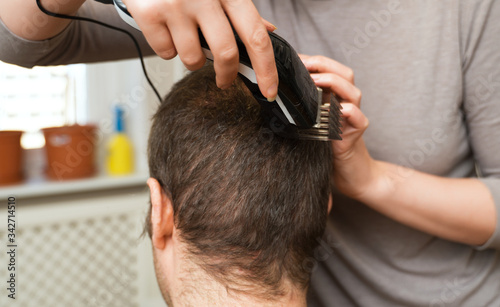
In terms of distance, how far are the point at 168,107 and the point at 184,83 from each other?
5cm

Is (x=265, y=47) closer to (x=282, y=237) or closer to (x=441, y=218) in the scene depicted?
(x=282, y=237)

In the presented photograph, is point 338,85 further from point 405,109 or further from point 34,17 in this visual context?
point 34,17

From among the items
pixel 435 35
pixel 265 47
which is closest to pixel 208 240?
pixel 265 47

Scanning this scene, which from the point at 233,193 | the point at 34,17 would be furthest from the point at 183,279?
the point at 34,17

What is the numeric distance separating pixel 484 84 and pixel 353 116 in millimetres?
305

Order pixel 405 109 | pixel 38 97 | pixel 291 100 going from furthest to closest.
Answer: pixel 38 97 < pixel 405 109 < pixel 291 100

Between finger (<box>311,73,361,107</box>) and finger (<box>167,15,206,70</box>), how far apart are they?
30cm

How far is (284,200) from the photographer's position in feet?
2.26

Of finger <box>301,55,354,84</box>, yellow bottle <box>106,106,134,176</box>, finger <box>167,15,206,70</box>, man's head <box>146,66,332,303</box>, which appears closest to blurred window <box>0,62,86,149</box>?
yellow bottle <box>106,106,134,176</box>

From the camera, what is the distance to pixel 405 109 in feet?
2.99

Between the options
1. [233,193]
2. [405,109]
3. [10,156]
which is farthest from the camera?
[10,156]

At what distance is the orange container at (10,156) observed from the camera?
1539 mm

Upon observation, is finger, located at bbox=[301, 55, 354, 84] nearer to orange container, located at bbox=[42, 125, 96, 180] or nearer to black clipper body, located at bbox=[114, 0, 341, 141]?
black clipper body, located at bbox=[114, 0, 341, 141]

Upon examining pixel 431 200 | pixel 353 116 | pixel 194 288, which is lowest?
pixel 194 288
